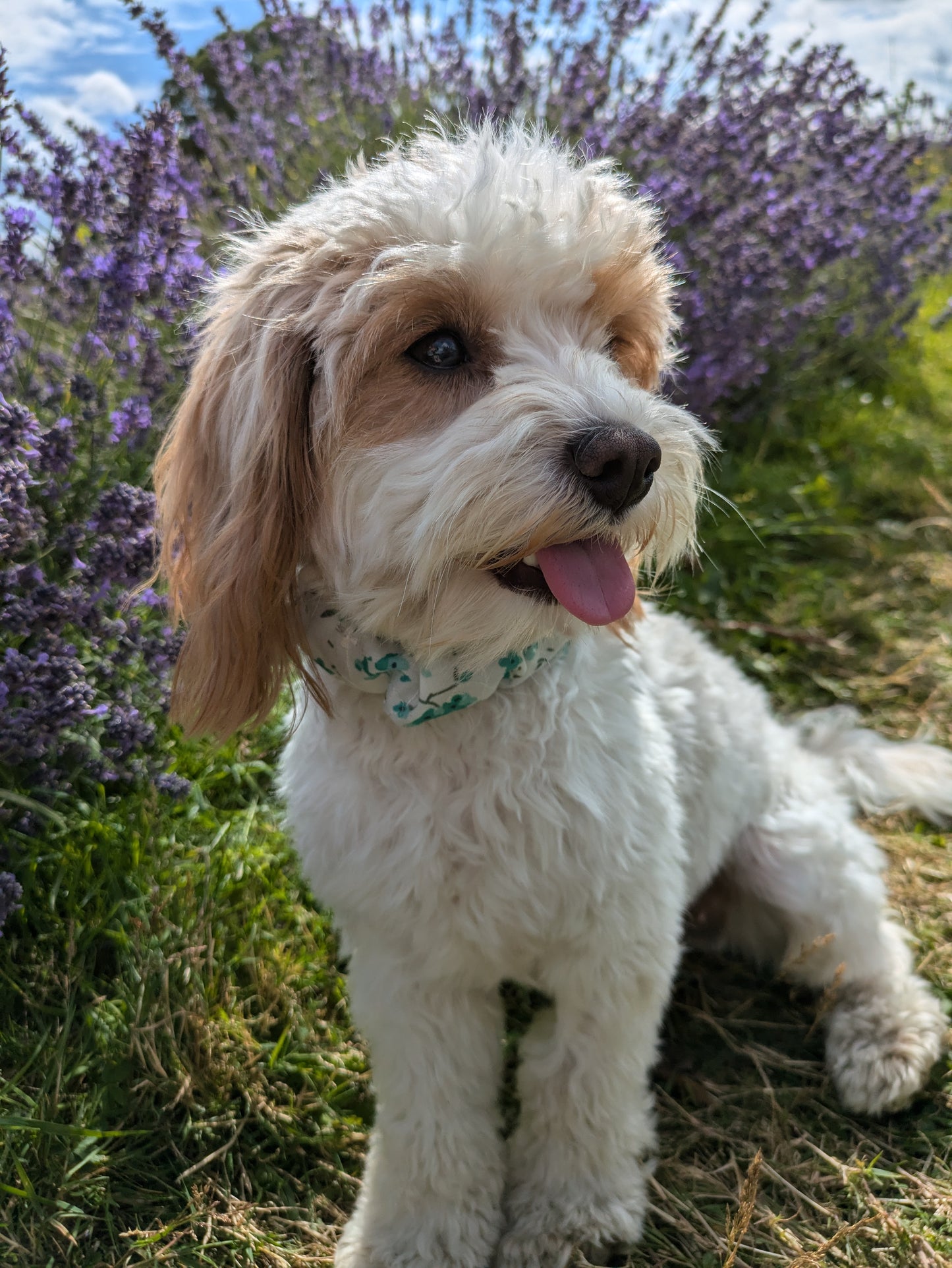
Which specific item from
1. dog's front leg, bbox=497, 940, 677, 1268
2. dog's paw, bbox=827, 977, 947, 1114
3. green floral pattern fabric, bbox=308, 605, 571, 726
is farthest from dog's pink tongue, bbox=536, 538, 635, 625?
dog's paw, bbox=827, 977, 947, 1114

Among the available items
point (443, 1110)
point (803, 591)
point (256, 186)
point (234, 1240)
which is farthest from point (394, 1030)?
point (256, 186)

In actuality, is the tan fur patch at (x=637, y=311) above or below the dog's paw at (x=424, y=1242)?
above

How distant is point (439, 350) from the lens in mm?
1754

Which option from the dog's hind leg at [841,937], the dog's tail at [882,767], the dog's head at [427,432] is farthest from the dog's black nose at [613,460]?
the dog's tail at [882,767]

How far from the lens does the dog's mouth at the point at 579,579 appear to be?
1683mm

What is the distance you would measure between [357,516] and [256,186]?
2.62m

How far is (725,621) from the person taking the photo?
4020 mm

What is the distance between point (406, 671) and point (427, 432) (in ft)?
1.45

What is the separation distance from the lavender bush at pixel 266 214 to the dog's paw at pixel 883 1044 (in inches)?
73.5

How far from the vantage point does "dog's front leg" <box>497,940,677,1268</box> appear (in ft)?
6.77

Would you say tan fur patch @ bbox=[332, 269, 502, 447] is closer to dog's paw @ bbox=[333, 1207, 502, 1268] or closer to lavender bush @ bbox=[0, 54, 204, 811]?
lavender bush @ bbox=[0, 54, 204, 811]

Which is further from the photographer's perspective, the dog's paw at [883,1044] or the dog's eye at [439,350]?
the dog's paw at [883,1044]

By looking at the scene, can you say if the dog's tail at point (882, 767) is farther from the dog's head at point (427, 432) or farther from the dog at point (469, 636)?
the dog's head at point (427, 432)

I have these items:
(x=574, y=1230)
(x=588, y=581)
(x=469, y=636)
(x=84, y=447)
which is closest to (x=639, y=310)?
(x=588, y=581)
